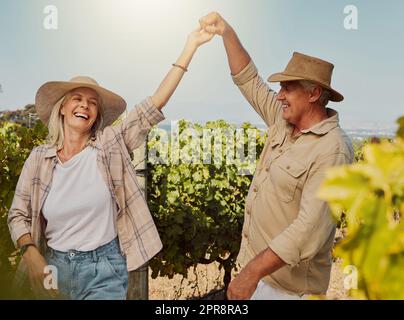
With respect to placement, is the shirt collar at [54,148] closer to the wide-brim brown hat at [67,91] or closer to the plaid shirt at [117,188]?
the plaid shirt at [117,188]

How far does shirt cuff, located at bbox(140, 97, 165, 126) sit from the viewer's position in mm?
2619

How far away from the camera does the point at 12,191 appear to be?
3.47 metres

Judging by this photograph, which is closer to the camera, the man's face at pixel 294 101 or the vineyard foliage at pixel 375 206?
the vineyard foliage at pixel 375 206

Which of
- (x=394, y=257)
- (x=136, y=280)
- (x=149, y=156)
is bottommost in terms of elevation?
(x=136, y=280)

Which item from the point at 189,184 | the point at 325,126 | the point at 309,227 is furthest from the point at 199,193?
the point at 309,227

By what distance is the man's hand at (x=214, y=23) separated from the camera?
2.86 meters

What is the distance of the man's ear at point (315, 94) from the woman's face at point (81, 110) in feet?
3.40

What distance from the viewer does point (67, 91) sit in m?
2.76

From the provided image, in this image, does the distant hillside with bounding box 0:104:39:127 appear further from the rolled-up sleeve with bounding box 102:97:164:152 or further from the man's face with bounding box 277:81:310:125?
Result: the man's face with bounding box 277:81:310:125

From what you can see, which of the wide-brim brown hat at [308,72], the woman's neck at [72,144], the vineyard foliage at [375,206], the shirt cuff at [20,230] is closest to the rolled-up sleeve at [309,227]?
the wide-brim brown hat at [308,72]

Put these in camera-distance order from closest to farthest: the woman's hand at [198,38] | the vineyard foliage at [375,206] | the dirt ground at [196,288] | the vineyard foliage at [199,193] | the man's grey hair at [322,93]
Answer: the vineyard foliage at [375,206], the man's grey hair at [322,93], the woman's hand at [198,38], the vineyard foliage at [199,193], the dirt ground at [196,288]
